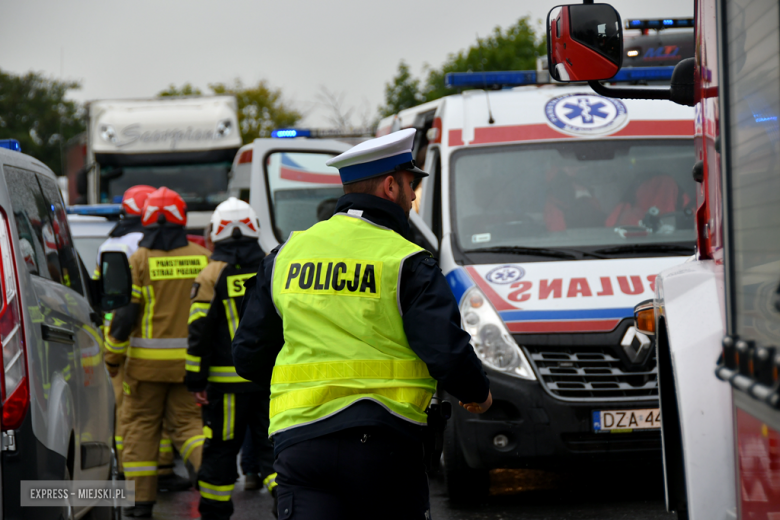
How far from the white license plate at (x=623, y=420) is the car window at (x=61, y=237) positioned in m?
2.84

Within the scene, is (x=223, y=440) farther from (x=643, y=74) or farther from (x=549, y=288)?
(x=643, y=74)

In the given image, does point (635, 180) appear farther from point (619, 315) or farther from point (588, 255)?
point (619, 315)

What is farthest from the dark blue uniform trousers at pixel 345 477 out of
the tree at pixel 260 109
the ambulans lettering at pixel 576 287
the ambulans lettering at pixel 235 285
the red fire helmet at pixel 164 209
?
the tree at pixel 260 109

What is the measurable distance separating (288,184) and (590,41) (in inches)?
184

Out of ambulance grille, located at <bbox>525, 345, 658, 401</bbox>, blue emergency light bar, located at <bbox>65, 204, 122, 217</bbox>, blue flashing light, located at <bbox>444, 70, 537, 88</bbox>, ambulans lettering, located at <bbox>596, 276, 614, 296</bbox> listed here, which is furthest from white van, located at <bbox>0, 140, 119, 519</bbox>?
blue emergency light bar, located at <bbox>65, 204, 122, 217</bbox>

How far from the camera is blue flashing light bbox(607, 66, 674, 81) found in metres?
7.38

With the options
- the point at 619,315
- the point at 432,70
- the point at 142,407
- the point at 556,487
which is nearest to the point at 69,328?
the point at 142,407

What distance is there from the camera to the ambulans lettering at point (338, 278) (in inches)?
114

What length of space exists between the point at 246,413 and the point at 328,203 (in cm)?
269

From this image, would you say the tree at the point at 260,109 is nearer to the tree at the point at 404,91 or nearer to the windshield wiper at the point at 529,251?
the tree at the point at 404,91

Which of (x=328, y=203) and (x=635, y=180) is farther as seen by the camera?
(x=328, y=203)

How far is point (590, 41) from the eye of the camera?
3.37 metres

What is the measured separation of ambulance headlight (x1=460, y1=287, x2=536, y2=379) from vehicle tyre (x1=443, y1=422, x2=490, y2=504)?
49 centimetres

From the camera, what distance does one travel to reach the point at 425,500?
2.99 metres
